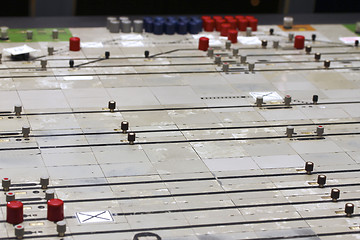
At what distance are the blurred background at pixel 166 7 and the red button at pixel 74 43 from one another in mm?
3442

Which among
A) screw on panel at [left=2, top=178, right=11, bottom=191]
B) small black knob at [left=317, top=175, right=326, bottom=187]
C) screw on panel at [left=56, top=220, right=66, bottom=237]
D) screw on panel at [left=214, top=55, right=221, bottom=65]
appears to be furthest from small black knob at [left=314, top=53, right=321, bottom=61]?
screw on panel at [left=56, top=220, right=66, bottom=237]

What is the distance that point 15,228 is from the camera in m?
11.8

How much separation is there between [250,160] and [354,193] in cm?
196

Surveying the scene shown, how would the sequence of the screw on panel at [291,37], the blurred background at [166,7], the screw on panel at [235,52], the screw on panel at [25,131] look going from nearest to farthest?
the screw on panel at [25,131] < the screw on panel at [235,52] < the screw on panel at [291,37] < the blurred background at [166,7]

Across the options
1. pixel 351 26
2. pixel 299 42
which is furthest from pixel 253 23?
pixel 351 26

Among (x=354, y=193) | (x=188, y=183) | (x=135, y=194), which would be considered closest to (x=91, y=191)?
(x=135, y=194)

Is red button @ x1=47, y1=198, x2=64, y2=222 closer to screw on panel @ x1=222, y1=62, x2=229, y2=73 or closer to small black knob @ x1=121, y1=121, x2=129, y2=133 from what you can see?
small black knob @ x1=121, y1=121, x2=129, y2=133

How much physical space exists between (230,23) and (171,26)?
5.39 feet

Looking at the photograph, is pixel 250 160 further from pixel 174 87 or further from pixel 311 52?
pixel 311 52

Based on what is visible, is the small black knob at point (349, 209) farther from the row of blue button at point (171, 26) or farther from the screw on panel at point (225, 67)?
the row of blue button at point (171, 26)

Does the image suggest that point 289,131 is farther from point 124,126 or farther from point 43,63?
point 43,63

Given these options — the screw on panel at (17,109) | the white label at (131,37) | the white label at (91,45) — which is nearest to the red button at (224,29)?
the white label at (131,37)

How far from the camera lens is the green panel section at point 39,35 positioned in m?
20.7

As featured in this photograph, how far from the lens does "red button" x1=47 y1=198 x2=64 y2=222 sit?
12.2 metres
